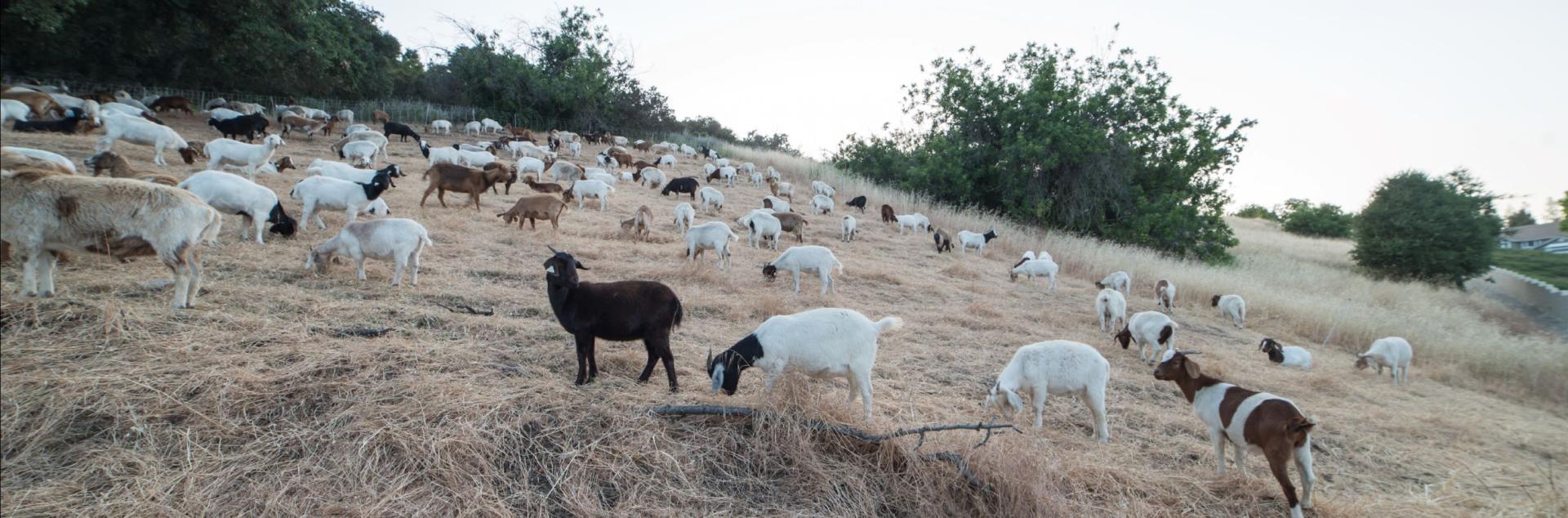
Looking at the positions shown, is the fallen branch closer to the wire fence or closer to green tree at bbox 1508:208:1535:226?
the wire fence

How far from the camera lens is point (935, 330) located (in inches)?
411

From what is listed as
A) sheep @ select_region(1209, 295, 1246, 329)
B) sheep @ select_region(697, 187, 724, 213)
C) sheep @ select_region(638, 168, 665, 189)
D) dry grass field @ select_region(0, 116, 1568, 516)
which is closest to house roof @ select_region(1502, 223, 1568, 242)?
sheep @ select_region(1209, 295, 1246, 329)

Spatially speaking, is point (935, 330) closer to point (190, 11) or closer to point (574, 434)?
point (574, 434)

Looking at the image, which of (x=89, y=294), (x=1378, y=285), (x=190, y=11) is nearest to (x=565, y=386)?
(x=190, y=11)

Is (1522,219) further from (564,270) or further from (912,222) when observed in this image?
(564,270)

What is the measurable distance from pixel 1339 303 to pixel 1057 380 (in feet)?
55.8

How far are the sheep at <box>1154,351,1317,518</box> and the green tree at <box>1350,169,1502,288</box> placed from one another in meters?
30.8

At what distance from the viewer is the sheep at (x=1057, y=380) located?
655 centimetres

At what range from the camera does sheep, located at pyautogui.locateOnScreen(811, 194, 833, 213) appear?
24625mm

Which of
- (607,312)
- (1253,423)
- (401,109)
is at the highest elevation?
(401,109)

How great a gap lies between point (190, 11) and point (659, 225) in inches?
559

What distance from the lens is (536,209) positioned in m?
13.5

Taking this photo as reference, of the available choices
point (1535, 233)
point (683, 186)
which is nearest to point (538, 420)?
point (683, 186)

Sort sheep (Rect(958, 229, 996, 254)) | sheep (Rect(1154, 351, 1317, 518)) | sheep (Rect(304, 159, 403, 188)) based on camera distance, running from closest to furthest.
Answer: sheep (Rect(1154, 351, 1317, 518))
sheep (Rect(304, 159, 403, 188))
sheep (Rect(958, 229, 996, 254))
